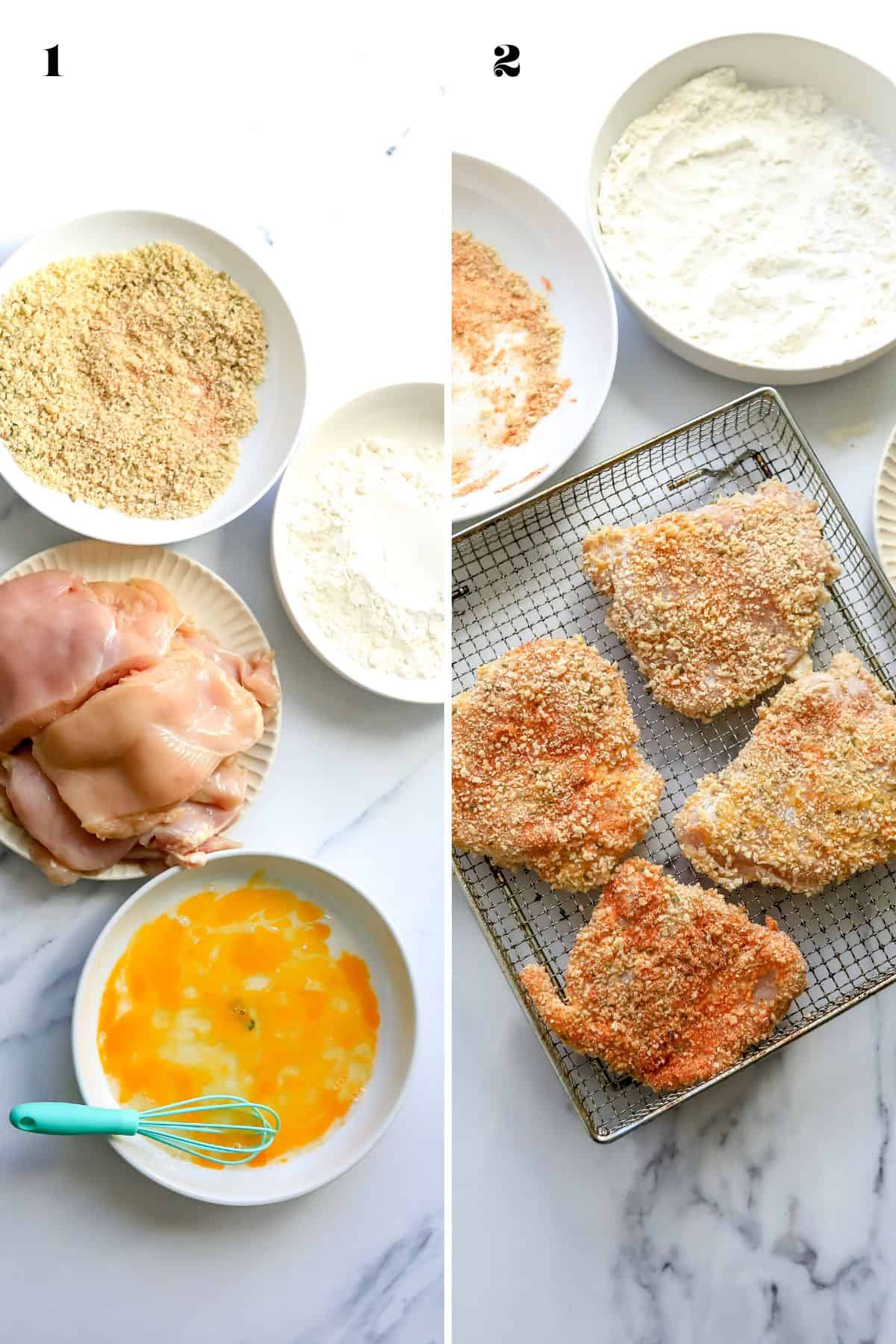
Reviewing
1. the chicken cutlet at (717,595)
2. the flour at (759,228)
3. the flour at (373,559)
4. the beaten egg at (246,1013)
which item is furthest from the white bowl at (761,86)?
the beaten egg at (246,1013)

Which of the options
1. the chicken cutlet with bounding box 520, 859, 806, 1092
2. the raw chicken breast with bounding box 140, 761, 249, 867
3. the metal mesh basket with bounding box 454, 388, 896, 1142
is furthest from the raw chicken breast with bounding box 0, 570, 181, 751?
the chicken cutlet with bounding box 520, 859, 806, 1092

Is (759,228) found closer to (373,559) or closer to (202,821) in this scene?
(373,559)

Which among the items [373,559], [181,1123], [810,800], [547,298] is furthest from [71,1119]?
[547,298]

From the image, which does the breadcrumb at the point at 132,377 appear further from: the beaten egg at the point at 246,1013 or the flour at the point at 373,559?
the beaten egg at the point at 246,1013

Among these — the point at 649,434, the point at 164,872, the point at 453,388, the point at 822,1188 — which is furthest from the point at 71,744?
the point at 822,1188

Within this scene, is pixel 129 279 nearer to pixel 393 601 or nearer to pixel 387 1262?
pixel 393 601
